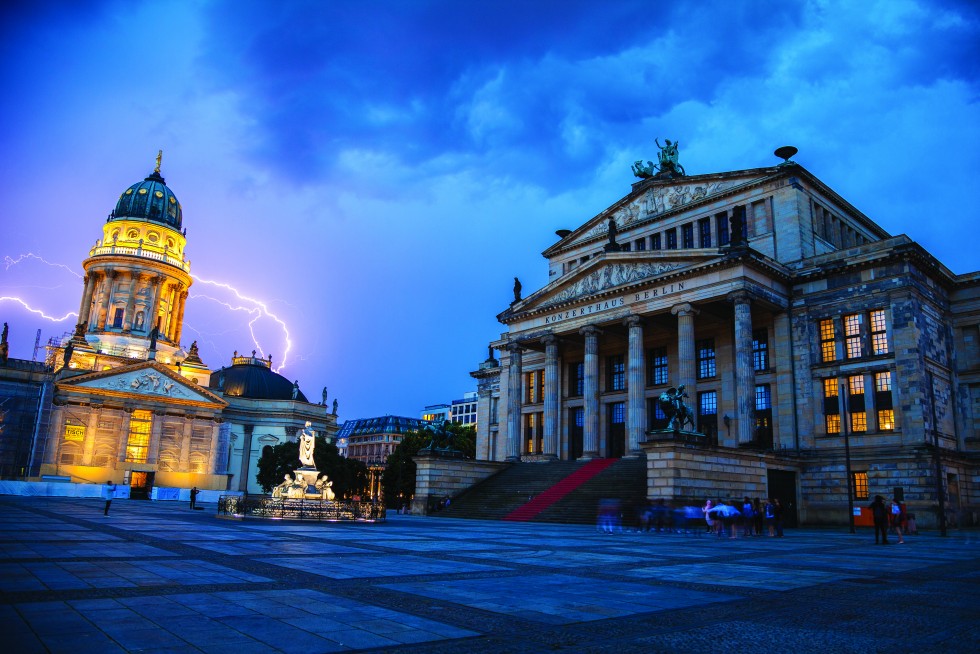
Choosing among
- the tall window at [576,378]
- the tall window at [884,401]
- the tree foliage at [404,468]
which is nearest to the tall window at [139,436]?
the tree foliage at [404,468]

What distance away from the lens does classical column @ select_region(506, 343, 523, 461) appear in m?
55.2

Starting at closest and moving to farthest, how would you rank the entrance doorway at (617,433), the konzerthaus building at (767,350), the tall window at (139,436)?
the konzerthaus building at (767,350) < the entrance doorway at (617,433) < the tall window at (139,436)

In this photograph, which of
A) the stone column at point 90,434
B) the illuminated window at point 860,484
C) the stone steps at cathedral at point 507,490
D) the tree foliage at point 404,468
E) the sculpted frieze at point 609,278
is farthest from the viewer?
the stone column at point 90,434

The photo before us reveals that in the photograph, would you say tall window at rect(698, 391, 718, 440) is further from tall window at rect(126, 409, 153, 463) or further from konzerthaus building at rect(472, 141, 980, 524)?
tall window at rect(126, 409, 153, 463)

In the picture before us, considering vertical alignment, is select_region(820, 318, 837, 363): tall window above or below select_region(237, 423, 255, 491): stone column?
above

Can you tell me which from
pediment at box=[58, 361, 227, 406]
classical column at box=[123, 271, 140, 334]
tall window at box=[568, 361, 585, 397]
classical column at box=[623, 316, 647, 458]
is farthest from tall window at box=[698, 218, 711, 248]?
classical column at box=[123, 271, 140, 334]

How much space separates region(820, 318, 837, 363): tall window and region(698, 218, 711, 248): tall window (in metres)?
11.4

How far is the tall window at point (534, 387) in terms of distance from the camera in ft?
201

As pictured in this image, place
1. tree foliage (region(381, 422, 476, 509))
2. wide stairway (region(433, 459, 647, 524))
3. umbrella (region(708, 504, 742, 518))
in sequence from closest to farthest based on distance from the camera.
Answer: umbrella (region(708, 504, 742, 518)) < wide stairway (region(433, 459, 647, 524)) < tree foliage (region(381, 422, 476, 509))

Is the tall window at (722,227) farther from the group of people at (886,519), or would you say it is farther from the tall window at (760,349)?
the group of people at (886,519)

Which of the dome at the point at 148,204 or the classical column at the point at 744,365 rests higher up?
the dome at the point at 148,204

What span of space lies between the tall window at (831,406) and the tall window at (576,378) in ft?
63.5

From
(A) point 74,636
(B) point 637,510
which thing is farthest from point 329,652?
Answer: (B) point 637,510

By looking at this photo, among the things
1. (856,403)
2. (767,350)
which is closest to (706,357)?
(767,350)
